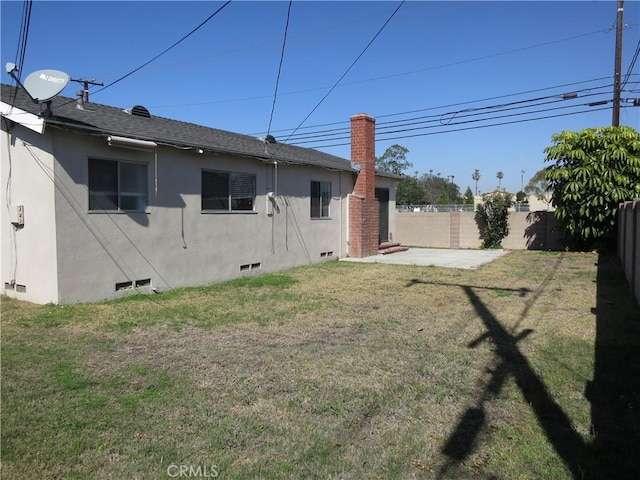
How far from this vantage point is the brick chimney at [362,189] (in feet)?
51.8

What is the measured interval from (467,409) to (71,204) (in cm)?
700

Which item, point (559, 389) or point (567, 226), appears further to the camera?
point (567, 226)

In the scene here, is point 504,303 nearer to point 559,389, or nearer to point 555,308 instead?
point 555,308

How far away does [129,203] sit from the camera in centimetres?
885

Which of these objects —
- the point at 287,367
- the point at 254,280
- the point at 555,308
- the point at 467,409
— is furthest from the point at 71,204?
the point at 555,308

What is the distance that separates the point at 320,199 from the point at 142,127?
6.39 meters

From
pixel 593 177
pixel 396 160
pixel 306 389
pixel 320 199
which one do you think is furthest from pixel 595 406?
pixel 396 160

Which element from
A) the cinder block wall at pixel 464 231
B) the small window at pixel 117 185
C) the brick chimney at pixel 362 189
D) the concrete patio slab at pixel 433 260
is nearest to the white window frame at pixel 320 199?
the brick chimney at pixel 362 189

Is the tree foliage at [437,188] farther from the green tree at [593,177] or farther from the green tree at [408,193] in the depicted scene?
the green tree at [593,177]

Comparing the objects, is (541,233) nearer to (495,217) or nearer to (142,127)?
(495,217)

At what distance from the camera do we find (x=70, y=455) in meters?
3.12

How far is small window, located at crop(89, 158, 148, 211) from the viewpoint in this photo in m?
8.27

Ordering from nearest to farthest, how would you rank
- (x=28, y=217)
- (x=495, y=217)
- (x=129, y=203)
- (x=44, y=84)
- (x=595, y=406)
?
(x=595, y=406) < (x=44, y=84) < (x=28, y=217) < (x=129, y=203) < (x=495, y=217)

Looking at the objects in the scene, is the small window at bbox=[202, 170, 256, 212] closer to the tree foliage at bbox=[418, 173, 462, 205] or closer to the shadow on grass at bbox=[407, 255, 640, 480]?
the shadow on grass at bbox=[407, 255, 640, 480]
